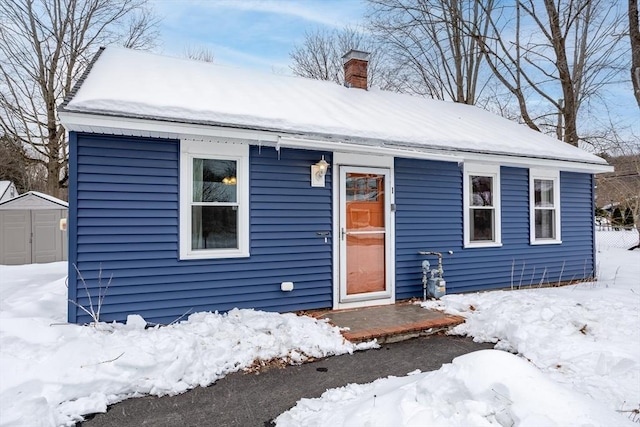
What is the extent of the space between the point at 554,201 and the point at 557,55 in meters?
7.22

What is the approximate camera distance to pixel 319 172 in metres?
5.48

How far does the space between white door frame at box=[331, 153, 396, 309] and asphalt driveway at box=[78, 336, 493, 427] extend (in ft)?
4.53

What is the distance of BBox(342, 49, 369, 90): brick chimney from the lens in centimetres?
807

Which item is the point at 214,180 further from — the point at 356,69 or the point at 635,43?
the point at 635,43

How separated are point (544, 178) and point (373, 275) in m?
4.46

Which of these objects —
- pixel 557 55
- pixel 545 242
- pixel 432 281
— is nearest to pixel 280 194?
pixel 432 281

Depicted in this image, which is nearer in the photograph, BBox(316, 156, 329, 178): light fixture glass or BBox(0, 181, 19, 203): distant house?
BBox(316, 156, 329, 178): light fixture glass

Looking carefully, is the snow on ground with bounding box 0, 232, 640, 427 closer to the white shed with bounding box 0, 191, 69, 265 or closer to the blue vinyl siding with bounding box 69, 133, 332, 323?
the blue vinyl siding with bounding box 69, 133, 332, 323

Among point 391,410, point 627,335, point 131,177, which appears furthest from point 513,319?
point 131,177

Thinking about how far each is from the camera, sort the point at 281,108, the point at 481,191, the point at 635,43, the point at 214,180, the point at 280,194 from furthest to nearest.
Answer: the point at 635,43
the point at 481,191
the point at 281,108
the point at 280,194
the point at 214,180

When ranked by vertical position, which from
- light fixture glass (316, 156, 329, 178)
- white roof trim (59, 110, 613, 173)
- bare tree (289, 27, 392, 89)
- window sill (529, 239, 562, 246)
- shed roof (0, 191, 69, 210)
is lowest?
window sill (529, 239, 562, 246)

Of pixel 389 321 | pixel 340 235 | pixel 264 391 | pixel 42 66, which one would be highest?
pixel 42 66

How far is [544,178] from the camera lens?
25.1 ft

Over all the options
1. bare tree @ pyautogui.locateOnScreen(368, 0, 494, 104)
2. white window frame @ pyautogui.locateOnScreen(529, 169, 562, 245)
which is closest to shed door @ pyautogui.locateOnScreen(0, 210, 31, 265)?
white window frame @ pyautogui.locateOnScreen(529, 169, 562, 245)
